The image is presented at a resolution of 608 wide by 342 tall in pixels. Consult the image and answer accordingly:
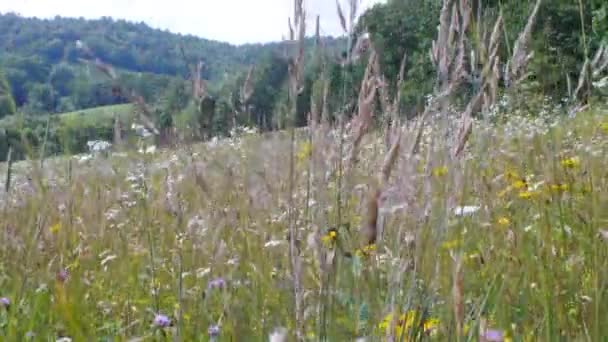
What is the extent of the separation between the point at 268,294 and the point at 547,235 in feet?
2.02

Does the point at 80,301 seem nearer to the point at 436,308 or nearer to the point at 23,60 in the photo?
the point at 436,308

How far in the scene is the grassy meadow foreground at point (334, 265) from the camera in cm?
92

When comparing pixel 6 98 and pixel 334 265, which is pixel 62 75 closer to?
pixel 6 98

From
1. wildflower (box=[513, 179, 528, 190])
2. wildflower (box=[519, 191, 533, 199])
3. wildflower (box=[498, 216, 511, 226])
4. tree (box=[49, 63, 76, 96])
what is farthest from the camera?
wildflower (box=[513, 179, 528, 190])

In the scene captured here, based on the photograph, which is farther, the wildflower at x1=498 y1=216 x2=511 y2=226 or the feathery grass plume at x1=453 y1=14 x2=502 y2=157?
the wildflower at x1=498 y1=216 x2=511 y2=226

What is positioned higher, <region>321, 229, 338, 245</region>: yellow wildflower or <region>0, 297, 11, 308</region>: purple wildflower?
<region>321, 229, 338, 245</region>: yellow wildflower

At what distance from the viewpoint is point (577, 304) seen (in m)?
1.22

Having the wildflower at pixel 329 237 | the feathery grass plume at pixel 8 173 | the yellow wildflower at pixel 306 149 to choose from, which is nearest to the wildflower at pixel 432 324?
the wildflower at pixel 329 237

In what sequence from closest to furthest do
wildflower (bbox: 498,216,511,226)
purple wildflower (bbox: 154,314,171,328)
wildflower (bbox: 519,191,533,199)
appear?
purple wildflower (bbox: 154,314,171,328) → wildflower (bbox: 498,216,511,226) → wildflower (bbox: 519,191,533,199)

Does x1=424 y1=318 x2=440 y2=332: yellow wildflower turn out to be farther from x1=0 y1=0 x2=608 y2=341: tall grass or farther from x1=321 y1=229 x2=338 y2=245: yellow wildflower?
x1=321 y1=229 x2=338 y2=245: yellow wildflower

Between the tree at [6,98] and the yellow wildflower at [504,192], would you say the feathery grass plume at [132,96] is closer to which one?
the tree at [6,98]

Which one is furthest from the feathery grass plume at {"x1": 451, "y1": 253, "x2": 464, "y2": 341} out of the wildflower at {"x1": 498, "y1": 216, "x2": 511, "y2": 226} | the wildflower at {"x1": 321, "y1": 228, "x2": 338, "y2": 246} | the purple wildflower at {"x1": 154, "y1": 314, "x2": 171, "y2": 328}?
the wildflower at {"x1": 498, "y1": 216, "x2": 511, "y2": 226}

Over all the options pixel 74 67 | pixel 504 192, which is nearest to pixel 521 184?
pixel 504 192

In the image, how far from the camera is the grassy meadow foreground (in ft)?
3.01
